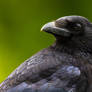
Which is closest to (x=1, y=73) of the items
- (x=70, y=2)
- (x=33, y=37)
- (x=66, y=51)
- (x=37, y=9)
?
(x=33, y=37)

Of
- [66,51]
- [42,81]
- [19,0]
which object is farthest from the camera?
[19,0]

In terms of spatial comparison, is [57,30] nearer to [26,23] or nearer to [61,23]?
[61,23]

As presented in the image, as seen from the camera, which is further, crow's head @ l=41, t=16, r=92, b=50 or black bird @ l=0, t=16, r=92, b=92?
crow's head @ l=41, t=16, r=92, b=50

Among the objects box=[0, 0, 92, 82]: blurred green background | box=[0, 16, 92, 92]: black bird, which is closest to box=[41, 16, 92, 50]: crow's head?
box=[0, 16, 92, 92]: black bird

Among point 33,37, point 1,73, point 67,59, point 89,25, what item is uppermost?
point 89,25

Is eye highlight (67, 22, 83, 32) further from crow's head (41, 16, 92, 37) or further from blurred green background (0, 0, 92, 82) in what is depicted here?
blurred green background (0, 0, 92, 82)

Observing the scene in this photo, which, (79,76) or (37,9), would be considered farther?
(37,9)

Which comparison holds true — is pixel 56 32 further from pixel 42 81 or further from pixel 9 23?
pixel 9 23

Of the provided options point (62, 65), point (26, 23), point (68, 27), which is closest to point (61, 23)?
point (68, 27)
